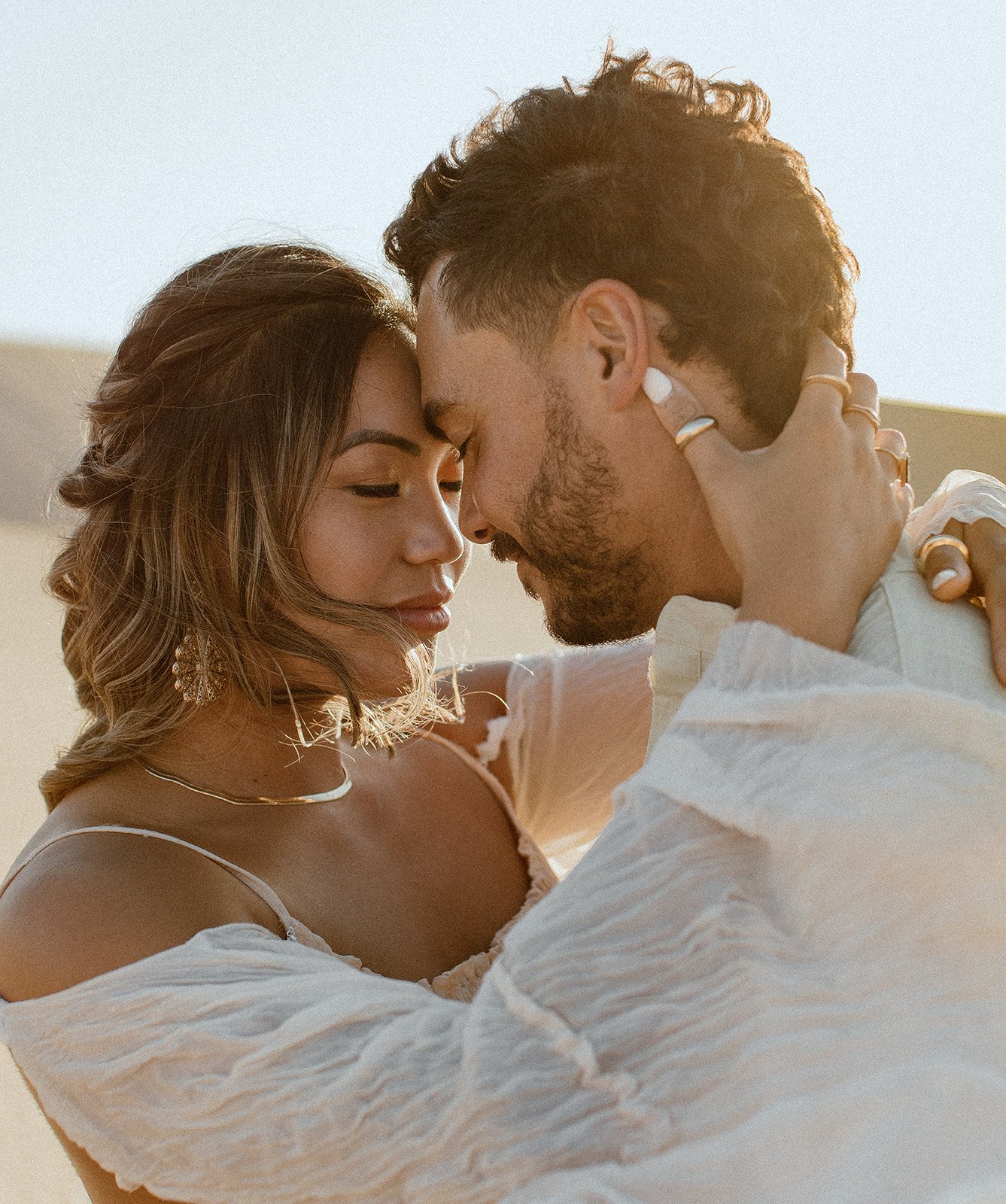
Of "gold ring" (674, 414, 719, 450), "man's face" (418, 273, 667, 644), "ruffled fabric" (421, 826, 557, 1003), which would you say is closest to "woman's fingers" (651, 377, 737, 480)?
"gold ring" (674, 414, 719, 450)

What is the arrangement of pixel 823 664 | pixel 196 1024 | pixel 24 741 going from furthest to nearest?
1. pixel 24 741
2. pixel 196 1024
3. pixel 823 664

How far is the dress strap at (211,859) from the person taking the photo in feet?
5.60

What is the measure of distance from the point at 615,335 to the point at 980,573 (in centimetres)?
68

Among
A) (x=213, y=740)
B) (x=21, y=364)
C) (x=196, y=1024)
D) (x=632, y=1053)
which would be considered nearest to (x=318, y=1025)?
(x=196, y=1024)

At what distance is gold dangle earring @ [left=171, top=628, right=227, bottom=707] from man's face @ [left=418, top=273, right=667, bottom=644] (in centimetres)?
52

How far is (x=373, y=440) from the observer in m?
1.97

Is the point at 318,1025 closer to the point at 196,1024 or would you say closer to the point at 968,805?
the point at 196,1024

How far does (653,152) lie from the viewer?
183 cm

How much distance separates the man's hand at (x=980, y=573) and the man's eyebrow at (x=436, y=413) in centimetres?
85

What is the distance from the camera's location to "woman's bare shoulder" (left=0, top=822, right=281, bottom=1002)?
150 cm

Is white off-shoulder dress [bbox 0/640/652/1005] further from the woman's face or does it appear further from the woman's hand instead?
the woman's hand

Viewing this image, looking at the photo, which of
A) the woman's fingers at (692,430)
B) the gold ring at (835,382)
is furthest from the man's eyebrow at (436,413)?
the gold ring at (835,382)

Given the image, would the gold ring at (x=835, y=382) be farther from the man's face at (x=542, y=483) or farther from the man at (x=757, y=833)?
the man's face at (x=542, y=483)

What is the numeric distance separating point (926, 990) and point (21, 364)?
8.20 m
